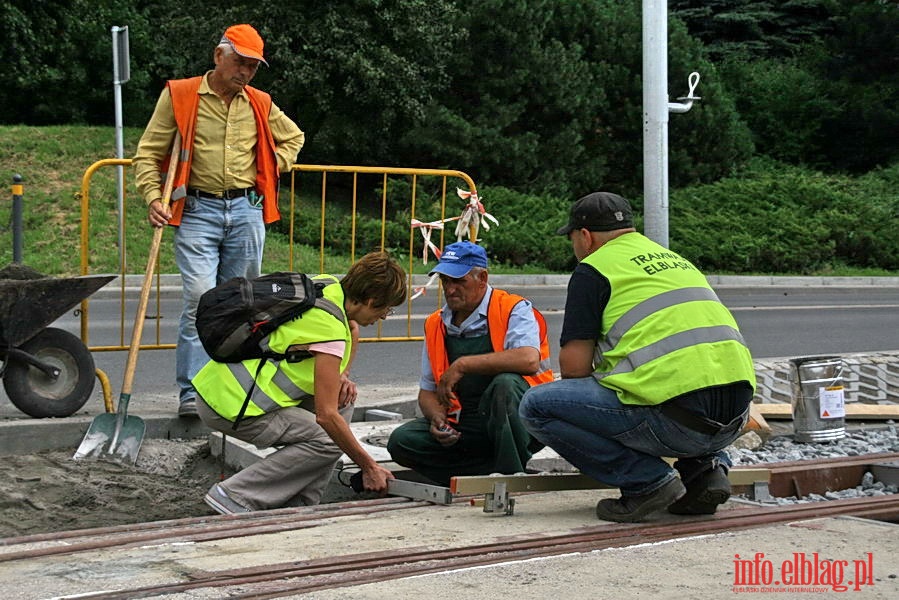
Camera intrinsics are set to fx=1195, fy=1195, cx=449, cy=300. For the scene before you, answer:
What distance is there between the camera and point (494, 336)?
5699 millimetres

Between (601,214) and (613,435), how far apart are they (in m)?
0.88

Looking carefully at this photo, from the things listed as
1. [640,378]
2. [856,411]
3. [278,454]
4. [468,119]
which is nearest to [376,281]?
[278,454]

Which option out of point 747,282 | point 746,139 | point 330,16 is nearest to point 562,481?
point 747,282

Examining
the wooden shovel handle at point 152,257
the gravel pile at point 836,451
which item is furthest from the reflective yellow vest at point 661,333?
the wooden shovel handle at point 152,257

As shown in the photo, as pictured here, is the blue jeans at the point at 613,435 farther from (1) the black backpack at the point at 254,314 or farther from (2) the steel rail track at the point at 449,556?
(1) the black backpack at the point at 254,314

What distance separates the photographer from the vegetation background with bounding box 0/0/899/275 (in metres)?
20.0

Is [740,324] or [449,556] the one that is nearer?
[449,556]

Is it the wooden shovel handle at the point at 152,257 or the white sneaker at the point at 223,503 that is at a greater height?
the wooden shovel handle at the point at 152,257

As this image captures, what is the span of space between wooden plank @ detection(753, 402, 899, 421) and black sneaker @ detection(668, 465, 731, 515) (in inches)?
121

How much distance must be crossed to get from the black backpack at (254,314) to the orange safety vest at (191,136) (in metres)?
1.48

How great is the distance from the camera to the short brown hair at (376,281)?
521 cm

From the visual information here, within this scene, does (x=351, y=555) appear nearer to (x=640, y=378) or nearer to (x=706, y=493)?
(x=640, y=378)

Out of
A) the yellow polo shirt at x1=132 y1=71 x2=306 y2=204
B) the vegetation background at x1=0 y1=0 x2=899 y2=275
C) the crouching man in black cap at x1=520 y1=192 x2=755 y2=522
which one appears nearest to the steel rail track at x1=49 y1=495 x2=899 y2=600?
the crouching man in black cap at x1=520 y1=192 x2=755 y2=522

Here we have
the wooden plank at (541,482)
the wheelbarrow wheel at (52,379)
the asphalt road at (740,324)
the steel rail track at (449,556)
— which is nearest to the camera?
the steel rail track at (449,556)
